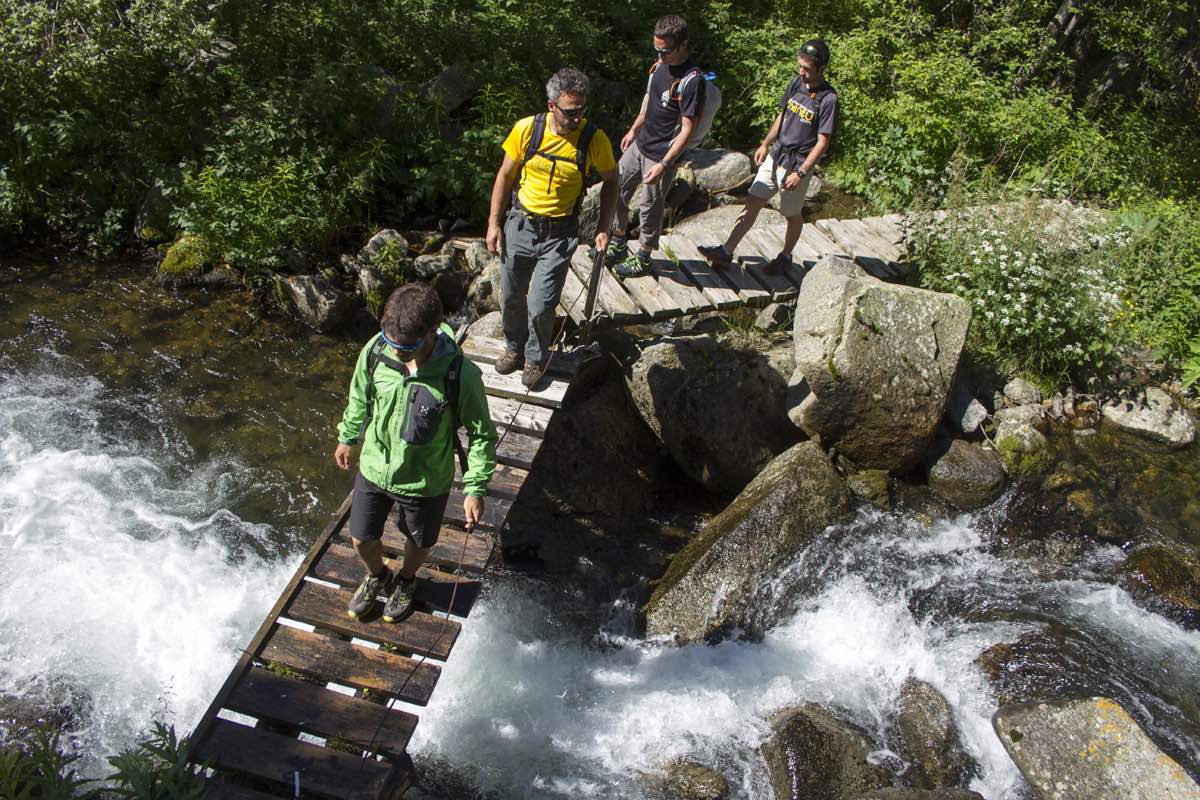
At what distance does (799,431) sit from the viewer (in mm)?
7523

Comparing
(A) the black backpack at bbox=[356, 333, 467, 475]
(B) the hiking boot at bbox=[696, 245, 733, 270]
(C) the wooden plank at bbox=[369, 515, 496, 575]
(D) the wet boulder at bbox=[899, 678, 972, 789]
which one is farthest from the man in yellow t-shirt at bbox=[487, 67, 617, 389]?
(D) the wet boulder at bbox=[899, 678, 972, 789]

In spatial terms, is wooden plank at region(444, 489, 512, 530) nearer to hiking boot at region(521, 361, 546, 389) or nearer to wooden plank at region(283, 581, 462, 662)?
wooden plank at region(283, 581, 462, 662)

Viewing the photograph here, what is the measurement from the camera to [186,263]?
9289 mm

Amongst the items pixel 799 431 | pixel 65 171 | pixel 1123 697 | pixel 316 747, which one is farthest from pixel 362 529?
pixel 65 171

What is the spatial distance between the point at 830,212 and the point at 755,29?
3430 millimetres

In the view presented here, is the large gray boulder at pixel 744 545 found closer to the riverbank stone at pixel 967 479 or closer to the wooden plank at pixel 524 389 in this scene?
the riverbank stone at pixel 967 479

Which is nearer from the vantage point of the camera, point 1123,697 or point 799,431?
point 1123,697

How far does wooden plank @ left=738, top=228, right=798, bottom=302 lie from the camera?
809 cm

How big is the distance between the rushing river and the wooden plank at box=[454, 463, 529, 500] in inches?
38.7

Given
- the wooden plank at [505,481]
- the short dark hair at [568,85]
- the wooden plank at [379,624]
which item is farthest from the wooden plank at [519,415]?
the short dark hair at [568,85]

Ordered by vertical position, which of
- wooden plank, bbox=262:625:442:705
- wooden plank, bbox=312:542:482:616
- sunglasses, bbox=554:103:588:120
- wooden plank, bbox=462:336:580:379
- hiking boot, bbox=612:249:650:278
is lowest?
wooden plank, bbox=262:625:442:705

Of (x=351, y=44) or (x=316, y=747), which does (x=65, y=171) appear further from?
(x=316, y=747)

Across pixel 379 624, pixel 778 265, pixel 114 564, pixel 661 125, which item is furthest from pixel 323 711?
pixel 778 265

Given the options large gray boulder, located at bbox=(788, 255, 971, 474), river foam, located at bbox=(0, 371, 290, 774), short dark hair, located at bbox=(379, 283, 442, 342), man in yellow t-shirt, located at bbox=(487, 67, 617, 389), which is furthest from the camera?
large gray boulder, located at bbox=(788, 255, 971, 474)
